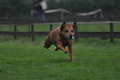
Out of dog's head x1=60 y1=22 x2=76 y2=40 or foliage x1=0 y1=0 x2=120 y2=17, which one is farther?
foliage x1=0 y1=0 x2=120 y2=17

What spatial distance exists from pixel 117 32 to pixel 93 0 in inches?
615

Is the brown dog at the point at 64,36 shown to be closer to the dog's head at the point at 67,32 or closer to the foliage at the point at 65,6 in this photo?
the dog's head at the point at 67,32

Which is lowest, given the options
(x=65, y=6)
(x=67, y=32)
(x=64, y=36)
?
(x=64, y=36)

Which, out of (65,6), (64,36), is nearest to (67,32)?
(64,36)

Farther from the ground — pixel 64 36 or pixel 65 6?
pixel 65 6

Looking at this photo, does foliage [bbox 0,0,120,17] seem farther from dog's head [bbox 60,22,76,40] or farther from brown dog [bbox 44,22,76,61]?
dog's head [bbox 60,22,76,40]

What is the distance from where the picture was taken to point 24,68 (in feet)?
28.8

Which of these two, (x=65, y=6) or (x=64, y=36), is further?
(x=65, y=6)

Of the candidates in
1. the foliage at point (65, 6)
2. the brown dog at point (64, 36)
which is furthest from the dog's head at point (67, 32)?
the foliage at point (65, 6)

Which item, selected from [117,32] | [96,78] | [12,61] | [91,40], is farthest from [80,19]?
[96,78]

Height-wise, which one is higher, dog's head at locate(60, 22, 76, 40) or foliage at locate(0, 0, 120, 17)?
foliage at locate(0, 0, 120, 17)

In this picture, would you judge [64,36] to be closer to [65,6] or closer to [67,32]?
[67,32]

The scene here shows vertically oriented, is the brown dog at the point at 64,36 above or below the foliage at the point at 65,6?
below

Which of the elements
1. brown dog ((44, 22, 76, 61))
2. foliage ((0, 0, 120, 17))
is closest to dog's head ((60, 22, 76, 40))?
brown dog ((44, 22, 76, 61))
